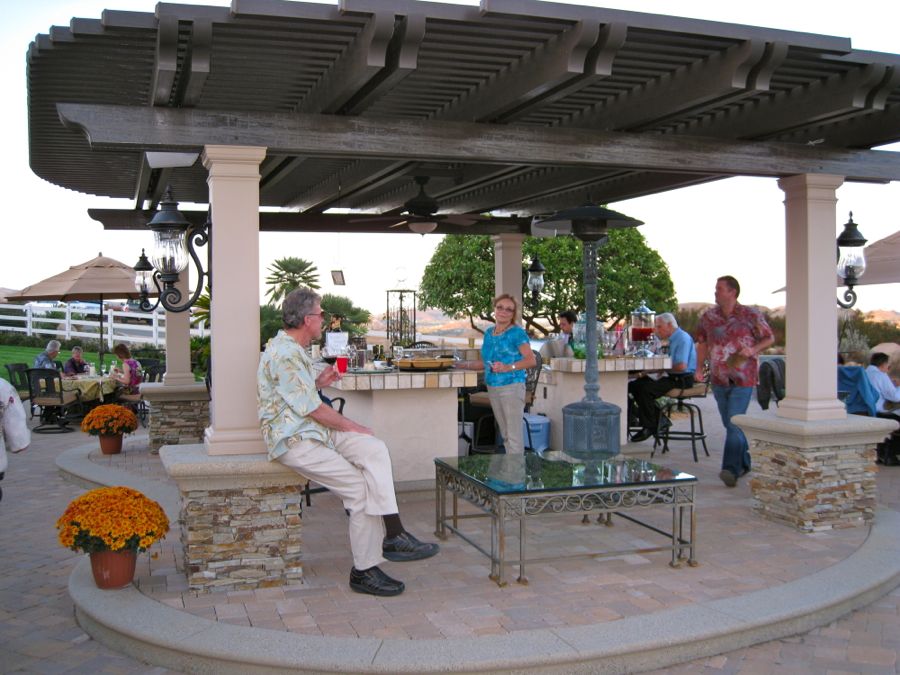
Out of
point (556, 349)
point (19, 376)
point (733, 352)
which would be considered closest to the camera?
point (733, 352)

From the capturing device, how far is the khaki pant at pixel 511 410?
258 inches

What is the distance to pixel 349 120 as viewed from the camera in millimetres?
4863

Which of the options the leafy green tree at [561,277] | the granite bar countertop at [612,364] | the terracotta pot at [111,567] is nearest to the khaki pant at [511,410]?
the granite bar countertop at [612,364]

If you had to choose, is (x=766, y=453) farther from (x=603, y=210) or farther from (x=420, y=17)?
(x=420, y=17)

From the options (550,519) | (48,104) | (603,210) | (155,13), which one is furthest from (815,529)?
(48,104)

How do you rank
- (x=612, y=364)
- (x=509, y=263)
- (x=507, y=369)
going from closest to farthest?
(x=507, y=369)
(x=612, y=364)
(x=509, y=263)

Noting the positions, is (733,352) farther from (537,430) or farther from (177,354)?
(177,354)

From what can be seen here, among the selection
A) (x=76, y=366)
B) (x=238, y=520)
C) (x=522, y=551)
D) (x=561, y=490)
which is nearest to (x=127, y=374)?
(x=76, y=366)

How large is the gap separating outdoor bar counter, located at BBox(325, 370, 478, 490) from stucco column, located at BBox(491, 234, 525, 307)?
3.01 meters

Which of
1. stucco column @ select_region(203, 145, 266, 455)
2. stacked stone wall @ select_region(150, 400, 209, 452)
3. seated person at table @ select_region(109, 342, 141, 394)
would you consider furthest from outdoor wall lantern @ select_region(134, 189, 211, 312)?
seated person at table @ select_region(109, 342, 141, 394)

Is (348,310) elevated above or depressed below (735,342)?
above

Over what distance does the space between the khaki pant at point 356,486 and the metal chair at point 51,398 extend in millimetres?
8638

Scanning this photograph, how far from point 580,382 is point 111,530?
5009 millimetres

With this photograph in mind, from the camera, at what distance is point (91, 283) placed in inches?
490
